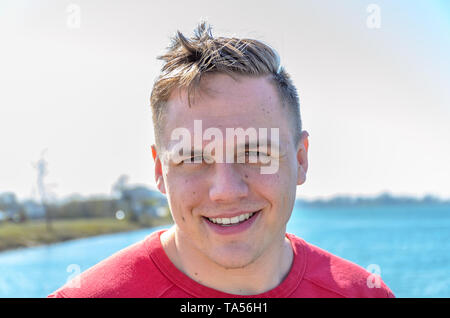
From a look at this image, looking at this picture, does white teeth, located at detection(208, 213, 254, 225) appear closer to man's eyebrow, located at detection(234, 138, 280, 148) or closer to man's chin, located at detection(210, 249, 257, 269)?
man's chin, located at detection(210, 249, 257, 269)

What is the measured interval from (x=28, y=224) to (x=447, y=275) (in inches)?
1555

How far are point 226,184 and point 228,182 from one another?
13mm

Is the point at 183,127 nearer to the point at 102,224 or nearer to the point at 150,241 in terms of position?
the point at 150,241

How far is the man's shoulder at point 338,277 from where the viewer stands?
233 cm

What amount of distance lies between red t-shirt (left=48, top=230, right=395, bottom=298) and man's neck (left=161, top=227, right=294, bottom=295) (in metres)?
0.04

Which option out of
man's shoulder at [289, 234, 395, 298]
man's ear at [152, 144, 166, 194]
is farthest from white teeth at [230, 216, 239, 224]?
man's shoulder at [289, 234, 395, 298]

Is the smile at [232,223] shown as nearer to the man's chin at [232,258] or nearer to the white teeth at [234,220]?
the white teeth at [234,220]

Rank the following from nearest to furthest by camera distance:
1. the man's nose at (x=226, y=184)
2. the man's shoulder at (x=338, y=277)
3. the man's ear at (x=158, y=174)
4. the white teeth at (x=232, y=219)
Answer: the man's nose at (x=226, y=184)
the white teeth at (x=232, y=219)
the man's ear at (x=158, y=174)
the man's shoulder at (x=338, y=277)

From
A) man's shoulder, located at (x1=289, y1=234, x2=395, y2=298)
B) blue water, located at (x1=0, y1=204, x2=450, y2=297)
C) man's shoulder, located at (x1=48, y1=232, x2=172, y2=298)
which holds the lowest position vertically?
blue water, located at (x1=0, y1=204, x2=450, y2=297)

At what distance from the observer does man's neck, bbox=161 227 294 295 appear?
7.00 ft

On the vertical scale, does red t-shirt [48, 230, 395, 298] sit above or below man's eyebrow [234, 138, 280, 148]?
below

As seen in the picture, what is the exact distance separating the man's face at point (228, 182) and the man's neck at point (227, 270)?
12 cm

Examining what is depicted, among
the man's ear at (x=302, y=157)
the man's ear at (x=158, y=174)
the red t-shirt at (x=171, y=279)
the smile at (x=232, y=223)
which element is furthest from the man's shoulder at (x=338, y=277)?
the man's ear at (x=158, y=174)

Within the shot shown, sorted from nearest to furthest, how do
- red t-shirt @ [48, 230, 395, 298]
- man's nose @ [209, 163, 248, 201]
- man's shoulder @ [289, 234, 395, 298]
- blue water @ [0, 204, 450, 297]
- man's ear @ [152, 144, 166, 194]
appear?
man's nose @ [209, 163, 248, 201], red t-shirt @ [48, 230, 395, 298], man's ear @ [152, 144, 166, 194], man's shoulder @ [289, 234, 395, 298], blue water @ [0, 204, 450, 297]
